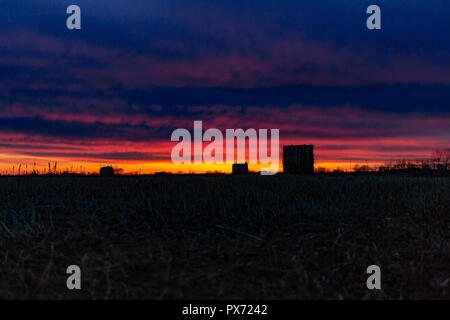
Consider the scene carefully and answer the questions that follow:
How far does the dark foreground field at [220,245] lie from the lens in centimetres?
539

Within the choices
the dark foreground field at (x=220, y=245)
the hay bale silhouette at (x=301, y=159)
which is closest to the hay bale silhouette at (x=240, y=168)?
the hay bale silhouette at (x=301, y=159)

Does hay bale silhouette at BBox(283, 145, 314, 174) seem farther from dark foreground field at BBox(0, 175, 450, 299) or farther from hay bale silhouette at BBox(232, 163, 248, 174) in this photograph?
dark foreground field at BBox(0, 175, 450, 299)

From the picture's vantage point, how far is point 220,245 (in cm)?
651

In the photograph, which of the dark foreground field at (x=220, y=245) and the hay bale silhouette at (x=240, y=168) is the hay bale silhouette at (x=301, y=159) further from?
the dark foreground field at (x=220, y=245)

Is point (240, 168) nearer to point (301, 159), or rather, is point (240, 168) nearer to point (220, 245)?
point (301, 159)

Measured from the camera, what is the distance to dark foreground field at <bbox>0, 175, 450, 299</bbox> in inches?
212

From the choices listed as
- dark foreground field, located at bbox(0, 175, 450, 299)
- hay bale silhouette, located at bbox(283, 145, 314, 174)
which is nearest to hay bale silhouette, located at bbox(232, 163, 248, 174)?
hay bale silhouette, located at bbox(283, 145, 314, 174)

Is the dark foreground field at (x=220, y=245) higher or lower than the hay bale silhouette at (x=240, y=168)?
lower

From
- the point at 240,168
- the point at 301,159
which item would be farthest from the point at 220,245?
the point at 240,168

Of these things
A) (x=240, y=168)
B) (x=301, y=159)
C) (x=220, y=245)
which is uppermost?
(x=301, y=159)

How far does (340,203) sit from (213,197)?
8.58ft

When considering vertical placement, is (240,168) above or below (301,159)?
below
